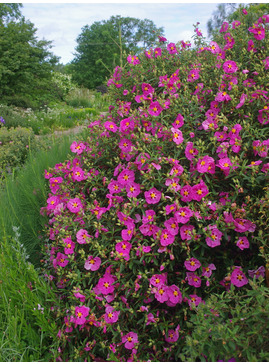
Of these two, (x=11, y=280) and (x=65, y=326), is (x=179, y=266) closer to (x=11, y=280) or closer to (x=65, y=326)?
(x=65, y=326)

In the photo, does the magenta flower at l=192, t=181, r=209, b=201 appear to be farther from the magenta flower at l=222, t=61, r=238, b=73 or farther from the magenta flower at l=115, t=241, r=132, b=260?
the magenta flower at l=222, t=61, r=238, b=73

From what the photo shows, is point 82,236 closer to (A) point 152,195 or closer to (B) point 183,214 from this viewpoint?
(A) point 152,195

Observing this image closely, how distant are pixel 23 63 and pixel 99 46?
15.1m

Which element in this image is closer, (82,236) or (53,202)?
(82,236)

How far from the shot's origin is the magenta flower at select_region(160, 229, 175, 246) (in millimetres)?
1733

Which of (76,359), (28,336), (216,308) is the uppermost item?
(216,308)

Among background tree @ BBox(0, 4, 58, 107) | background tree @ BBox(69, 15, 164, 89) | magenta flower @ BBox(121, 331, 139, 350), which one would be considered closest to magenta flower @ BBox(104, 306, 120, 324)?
magenta flower @ BBox(121, 331, 139, 350)

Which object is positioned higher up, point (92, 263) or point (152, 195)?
point (152, 195)

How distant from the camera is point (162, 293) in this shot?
1.75 m

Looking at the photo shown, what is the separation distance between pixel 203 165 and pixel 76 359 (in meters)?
1.26

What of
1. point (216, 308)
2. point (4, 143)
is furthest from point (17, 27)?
point (216, 308)

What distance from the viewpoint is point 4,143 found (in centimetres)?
530

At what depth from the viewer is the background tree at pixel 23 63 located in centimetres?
1255

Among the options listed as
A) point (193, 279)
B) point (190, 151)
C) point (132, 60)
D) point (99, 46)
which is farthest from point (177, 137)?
point (99, 46)
